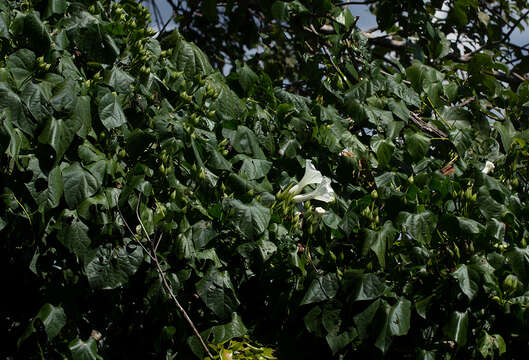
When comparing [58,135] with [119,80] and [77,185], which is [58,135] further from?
[119,80]

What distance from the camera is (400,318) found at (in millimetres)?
1794

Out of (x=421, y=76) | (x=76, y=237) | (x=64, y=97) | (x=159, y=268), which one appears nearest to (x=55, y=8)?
(x=64, y=97)

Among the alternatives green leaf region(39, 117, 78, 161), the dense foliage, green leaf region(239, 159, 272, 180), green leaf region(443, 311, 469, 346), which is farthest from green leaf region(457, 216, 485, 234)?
green leaf region(39, 117, 78, 161)

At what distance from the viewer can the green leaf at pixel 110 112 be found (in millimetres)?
1801

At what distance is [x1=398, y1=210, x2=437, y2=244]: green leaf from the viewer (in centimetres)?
188

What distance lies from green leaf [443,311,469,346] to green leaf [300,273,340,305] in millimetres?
354

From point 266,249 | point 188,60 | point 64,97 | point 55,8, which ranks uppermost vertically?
point 55,8

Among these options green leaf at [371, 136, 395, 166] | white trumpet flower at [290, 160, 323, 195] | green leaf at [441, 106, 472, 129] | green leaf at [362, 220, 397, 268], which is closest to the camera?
A: green leaf at [362, 220, 397, 268]

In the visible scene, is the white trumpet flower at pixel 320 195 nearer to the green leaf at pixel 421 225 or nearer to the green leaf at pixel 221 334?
the green leaf at pixel 421 225

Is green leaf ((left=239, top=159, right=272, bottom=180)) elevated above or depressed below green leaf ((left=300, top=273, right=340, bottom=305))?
above

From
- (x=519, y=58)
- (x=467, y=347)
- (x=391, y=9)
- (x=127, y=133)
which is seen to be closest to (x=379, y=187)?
(x=467, y=347)

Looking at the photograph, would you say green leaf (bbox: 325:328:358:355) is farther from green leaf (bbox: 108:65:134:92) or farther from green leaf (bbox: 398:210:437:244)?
green leaf (bbox: 108:65:134:92)

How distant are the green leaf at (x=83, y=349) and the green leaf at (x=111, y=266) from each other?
198 millimetres

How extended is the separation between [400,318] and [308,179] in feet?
1.94
